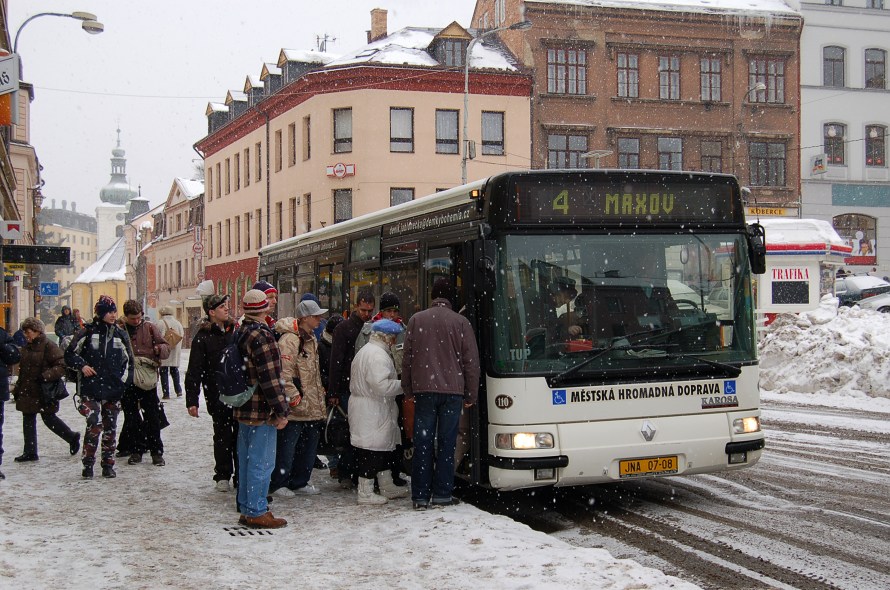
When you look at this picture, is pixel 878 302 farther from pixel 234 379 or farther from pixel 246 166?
pixel 246 166

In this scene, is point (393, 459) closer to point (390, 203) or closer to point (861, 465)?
point (861, 465)

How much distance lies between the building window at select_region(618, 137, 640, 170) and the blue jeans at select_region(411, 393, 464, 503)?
3641 centimetres

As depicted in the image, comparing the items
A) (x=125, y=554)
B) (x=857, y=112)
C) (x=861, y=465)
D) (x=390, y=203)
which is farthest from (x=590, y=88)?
(x=125, y=554)

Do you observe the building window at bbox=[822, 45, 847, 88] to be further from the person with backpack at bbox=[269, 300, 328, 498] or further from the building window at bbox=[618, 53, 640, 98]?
the person with backpack at bbox=[269, 300, 328, 498]

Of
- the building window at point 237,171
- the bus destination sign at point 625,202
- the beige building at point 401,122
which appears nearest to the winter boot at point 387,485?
the bus destination sign at point 625,202

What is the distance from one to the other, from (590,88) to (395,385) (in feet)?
120

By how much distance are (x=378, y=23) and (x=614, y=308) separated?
43.3m

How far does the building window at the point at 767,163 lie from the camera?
44.9 meters

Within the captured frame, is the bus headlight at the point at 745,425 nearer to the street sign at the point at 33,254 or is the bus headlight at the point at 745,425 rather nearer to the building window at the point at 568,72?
the street sign at the point at 33,254

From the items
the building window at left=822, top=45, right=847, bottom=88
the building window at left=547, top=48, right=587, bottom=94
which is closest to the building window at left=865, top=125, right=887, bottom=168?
the building window at left=822, top=45, right=847, bottom=88

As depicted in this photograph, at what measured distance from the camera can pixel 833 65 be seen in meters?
45.8

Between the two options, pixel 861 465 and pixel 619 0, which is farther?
pixel 619 0

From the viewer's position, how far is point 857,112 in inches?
1809

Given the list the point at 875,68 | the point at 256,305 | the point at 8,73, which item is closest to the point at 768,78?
the point at 875,68
